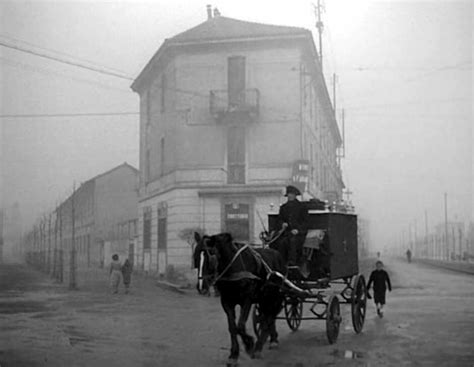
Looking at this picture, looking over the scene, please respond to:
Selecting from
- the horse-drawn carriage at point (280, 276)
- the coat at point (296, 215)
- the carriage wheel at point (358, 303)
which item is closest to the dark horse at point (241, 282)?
the horse-drawn carriage at point (280, 276)

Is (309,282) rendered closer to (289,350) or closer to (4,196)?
(289,350)

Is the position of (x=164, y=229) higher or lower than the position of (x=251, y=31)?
lower

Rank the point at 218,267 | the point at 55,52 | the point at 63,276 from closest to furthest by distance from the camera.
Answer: the point at 218,267
the point at 55,52
the point at 63,276

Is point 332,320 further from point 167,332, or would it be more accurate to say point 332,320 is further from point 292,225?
point 167,332

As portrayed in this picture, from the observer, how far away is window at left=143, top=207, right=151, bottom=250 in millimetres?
13565

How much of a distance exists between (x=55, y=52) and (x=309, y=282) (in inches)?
225

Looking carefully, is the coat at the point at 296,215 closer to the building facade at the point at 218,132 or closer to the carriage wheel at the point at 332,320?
the carriage wheel at the point at 332,320

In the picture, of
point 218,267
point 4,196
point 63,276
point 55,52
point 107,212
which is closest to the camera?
point 218,267

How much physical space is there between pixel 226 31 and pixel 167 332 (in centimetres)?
802

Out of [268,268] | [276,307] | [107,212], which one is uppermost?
[107,212]

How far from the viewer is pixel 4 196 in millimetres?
9312

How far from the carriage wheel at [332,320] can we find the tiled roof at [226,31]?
24.8 feet

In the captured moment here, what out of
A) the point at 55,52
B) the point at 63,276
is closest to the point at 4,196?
the point at 55,52

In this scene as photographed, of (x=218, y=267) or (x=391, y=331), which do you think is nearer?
(x=218, y=267)
